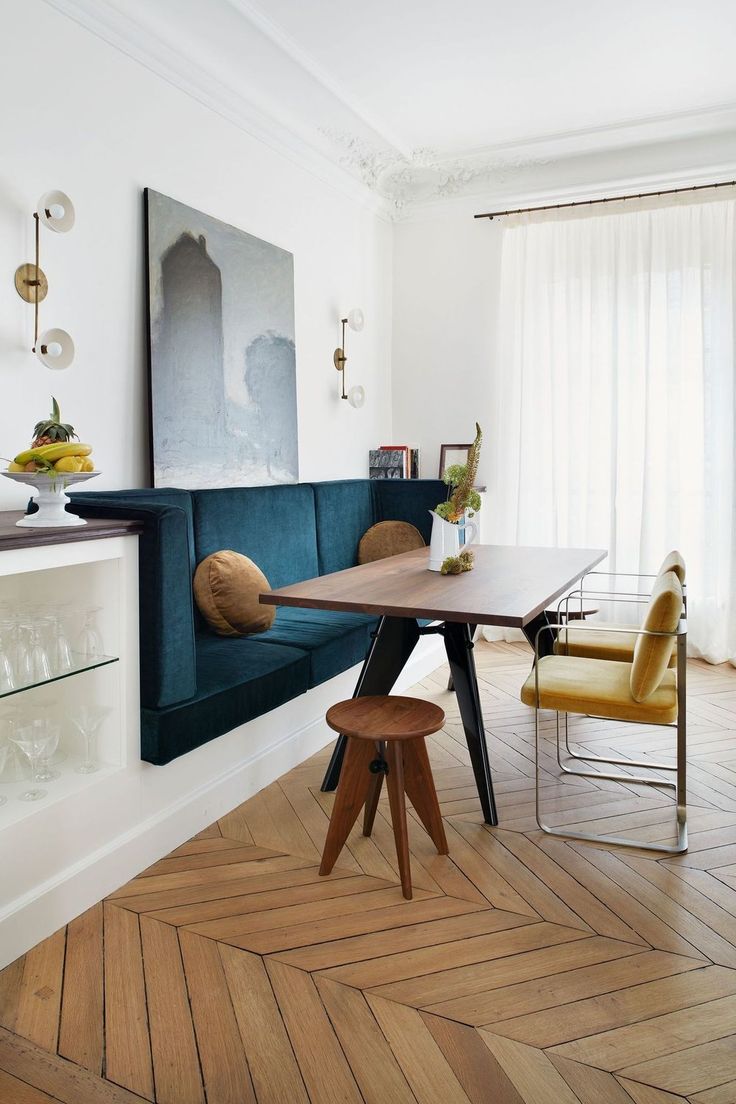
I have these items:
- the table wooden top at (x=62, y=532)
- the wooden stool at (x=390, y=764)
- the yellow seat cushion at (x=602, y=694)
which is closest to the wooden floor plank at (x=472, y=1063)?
the wooden stool at (x=390, y=764)

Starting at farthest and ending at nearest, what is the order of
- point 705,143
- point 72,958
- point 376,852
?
point 705,143
point 376,852
point 72,958

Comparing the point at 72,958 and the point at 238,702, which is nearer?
the point at 72,958

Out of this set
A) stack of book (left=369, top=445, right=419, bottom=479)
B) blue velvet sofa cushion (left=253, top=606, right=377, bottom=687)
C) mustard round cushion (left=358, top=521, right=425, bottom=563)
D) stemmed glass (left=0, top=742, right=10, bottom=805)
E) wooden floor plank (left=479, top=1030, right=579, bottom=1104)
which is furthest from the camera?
stack of book (left=369, top=445, right=419, bottom=479)

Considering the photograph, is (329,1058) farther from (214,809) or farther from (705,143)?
(705,143)

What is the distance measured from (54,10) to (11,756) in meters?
2.53

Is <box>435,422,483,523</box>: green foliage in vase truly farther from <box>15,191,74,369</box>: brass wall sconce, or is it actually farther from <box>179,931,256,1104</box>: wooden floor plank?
<box>179,931,256,1104</box>: wooden floor plank

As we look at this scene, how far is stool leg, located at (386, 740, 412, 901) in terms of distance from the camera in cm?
222

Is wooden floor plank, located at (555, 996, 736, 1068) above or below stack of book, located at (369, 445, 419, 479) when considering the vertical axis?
below

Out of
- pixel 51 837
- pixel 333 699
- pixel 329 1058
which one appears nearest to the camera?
pixel 329 1058

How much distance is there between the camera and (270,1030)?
172 centimetres

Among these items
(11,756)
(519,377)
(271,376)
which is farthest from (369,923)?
(519,377)

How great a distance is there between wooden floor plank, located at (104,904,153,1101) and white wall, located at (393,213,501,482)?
393 centimetres

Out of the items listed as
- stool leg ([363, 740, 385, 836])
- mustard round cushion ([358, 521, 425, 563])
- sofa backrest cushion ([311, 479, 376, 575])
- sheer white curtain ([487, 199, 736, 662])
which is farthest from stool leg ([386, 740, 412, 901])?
sheer white curtain ([487, 199, 736, 662])

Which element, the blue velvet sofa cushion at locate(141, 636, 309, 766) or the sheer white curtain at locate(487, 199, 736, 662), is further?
the sheer white curtain at locate(487, 199, 736, 662)
